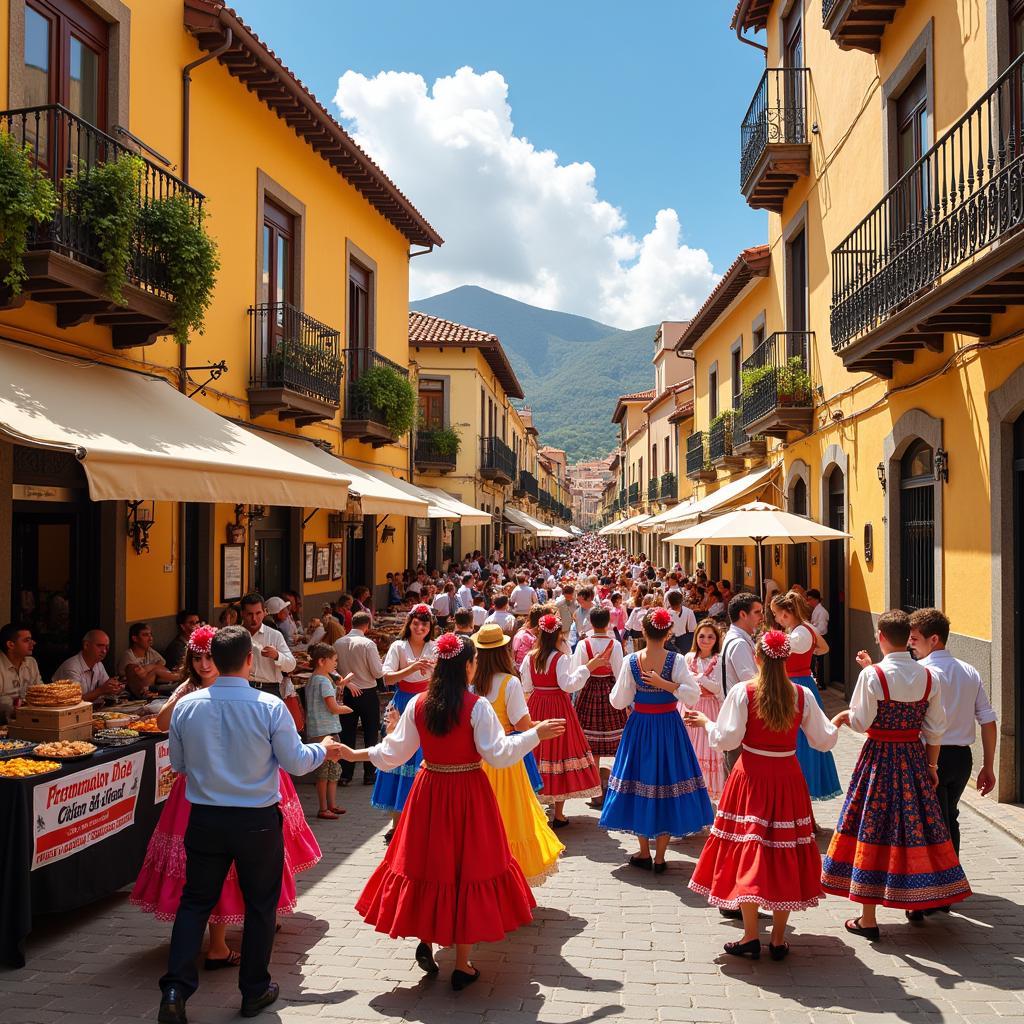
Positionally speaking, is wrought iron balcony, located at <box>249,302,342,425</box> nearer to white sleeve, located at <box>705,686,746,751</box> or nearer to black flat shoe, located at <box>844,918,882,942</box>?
white sleeve, located at <box>705,686,746,751</box>

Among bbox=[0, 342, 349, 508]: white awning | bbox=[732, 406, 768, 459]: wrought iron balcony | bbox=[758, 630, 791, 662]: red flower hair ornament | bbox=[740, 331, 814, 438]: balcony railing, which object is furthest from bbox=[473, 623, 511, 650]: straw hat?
bbox=[732, 406, 768, 459]: wrought iron balcony

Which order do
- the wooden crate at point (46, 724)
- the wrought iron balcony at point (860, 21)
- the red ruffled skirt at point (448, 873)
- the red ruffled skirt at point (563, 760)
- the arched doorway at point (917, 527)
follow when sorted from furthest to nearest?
the wrought iron balcony at point (860, 21), the arched doorway at point (917, 527), the red ruffled skirt at point (563, 760), the wooden crate at point (46, 724), the red ruffled skirt at point (448, 873)

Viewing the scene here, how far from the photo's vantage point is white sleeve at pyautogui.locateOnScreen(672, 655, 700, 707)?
619 cm

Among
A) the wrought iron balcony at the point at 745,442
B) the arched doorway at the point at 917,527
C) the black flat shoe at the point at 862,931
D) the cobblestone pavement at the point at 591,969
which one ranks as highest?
the wrought iron balcony at the point at 745,442

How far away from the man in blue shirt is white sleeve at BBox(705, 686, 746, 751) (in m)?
2.24

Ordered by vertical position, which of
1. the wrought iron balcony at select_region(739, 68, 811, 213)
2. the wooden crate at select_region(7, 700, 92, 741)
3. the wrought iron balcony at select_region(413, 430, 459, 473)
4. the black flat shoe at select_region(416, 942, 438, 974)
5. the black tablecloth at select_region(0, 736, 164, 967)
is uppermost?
the wrought iron balcony at select_region(739, 68, 811, 213)

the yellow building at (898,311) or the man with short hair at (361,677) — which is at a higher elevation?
the yellow building at (898,311)

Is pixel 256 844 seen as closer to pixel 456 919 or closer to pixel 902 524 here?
pixel 456 919

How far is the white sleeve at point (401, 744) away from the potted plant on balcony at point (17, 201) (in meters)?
4.68

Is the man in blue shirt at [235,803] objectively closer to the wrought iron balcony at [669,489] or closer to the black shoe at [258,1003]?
the black shoe at [258,1003]

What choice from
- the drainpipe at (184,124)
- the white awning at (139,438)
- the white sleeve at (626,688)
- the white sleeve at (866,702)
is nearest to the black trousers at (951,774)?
the white sleeve at (866,702)

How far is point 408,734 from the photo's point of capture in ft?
15.0

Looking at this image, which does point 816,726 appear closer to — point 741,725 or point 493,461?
point 741,725

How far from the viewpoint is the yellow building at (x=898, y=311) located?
7391 mm
